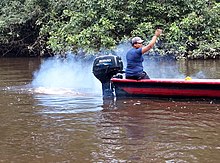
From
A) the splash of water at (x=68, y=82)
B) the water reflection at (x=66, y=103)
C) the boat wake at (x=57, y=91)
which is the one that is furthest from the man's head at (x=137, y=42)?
the splash of water at (x=68, y=82)

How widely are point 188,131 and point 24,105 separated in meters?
3.51

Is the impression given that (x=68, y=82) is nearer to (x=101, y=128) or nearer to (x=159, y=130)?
(x=101, y=128)

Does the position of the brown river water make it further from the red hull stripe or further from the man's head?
the man's head

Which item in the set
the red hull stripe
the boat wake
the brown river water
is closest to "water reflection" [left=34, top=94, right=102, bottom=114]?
the brown river water

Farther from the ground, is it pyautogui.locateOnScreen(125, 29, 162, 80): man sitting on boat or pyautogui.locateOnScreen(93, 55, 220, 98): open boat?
pyautogui.locateOnScreen(125, 29, 162, 80): man sitting on boat

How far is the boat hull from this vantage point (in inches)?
300

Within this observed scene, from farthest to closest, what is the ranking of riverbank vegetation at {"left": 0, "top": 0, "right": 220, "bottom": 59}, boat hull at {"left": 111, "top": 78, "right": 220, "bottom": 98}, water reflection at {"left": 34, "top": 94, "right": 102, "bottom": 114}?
riverbank vegetation at {"left": 0, "top": 0, "right": 220, "bottom": 59} → boat hull at {"left": 111, "top": 78, "right": 220, "bottom": 98} → water reflection at {"left": 34, "top": 94, "right": 102, "bottom": 114}

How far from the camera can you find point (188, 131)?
224 inches

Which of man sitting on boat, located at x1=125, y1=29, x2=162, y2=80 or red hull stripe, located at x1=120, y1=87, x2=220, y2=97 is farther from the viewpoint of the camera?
man sitting on boat, located at x1=125, y1=29, x2=162, y2=80

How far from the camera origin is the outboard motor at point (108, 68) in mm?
8586

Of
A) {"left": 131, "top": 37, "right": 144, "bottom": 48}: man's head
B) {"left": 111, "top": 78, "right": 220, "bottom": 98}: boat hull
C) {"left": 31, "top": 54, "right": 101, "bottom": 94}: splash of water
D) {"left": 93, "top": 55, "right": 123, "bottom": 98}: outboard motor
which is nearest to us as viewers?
{"left": 111, "top": 78, "right": 220, "bottom": 98}: boat hull

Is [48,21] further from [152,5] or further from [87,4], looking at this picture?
[152,5]

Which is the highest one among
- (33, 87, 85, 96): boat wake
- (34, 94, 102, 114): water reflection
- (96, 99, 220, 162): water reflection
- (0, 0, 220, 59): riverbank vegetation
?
(0, 0, 220, 59): riverbank vegetation

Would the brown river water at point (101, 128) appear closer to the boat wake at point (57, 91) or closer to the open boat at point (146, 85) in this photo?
the boat wake at point (57, 91)
